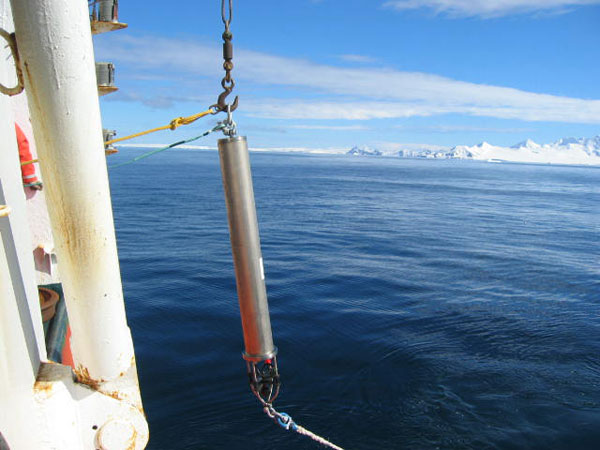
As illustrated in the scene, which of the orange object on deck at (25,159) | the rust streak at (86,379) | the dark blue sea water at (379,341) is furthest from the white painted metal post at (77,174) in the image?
the orange object on deck at (25,159)

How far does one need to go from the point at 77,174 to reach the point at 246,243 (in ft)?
5.60

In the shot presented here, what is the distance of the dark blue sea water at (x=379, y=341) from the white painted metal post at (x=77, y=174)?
4668 mm

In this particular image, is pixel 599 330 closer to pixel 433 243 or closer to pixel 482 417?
pixel 482 417

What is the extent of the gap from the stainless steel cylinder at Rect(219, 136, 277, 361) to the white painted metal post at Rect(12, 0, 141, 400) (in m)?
1.24

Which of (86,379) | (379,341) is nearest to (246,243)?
(86,379)

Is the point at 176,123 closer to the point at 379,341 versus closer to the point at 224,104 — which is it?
the point at 224,104

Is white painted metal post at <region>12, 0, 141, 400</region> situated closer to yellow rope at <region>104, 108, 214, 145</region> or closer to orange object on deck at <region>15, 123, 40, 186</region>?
yellow rope at <region>104, 108, 214, 145</region>

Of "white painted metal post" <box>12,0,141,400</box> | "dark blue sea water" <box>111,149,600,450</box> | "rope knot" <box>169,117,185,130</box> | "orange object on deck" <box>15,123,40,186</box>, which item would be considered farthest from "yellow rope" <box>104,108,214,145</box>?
"dark blue sea water" <box>111,149,600,450</box>

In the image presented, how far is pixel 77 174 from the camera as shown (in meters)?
2.86

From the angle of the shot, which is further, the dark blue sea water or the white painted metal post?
the dark blue sea water

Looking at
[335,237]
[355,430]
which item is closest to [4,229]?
[355,430]

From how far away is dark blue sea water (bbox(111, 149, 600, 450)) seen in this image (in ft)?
25.5

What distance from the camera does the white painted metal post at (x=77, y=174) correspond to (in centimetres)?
264

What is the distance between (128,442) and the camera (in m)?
3.31
